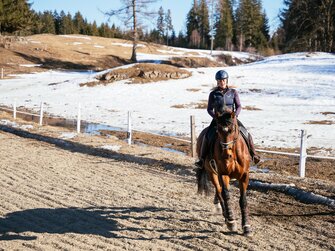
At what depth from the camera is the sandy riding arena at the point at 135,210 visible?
20.5 ft

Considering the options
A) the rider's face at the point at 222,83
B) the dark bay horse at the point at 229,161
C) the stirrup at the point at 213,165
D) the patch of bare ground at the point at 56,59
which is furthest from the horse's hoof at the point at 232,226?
the patch of bare ground at the point at 56,59

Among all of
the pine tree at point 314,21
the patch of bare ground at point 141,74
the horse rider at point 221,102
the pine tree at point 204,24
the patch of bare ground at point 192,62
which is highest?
the pine tree at point 204,24

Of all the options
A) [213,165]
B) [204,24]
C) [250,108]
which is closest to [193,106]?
[250,108]

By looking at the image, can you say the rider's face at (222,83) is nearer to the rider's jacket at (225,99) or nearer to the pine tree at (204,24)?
the rider's jacket at (225,99)

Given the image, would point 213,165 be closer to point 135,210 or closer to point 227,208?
point 227,208

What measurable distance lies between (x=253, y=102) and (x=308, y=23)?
103 ft

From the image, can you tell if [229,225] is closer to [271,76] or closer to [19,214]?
[19,214]

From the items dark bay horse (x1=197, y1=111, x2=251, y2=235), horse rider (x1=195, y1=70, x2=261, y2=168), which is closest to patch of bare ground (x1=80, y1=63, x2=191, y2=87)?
horse rider (x1=195, y1=70, x2=261, y2=168)

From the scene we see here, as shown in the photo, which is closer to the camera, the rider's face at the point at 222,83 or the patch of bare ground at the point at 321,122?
the rider's face at the point at 222,83

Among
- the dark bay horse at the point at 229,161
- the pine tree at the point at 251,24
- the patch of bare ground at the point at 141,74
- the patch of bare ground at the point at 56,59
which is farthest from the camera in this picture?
the pine tree at the point at 251,24

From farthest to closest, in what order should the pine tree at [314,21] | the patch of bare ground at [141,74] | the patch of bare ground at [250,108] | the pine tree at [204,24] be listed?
1. the pine tree at [204,24]
2. the pine tree at [314,21]
3. the patch of bare ground at [141,74]
4. the patch of bare ground at [250,108]

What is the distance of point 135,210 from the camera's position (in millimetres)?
7828

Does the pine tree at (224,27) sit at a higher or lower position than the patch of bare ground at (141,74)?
higher

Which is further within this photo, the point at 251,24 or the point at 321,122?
the point at 251,24
